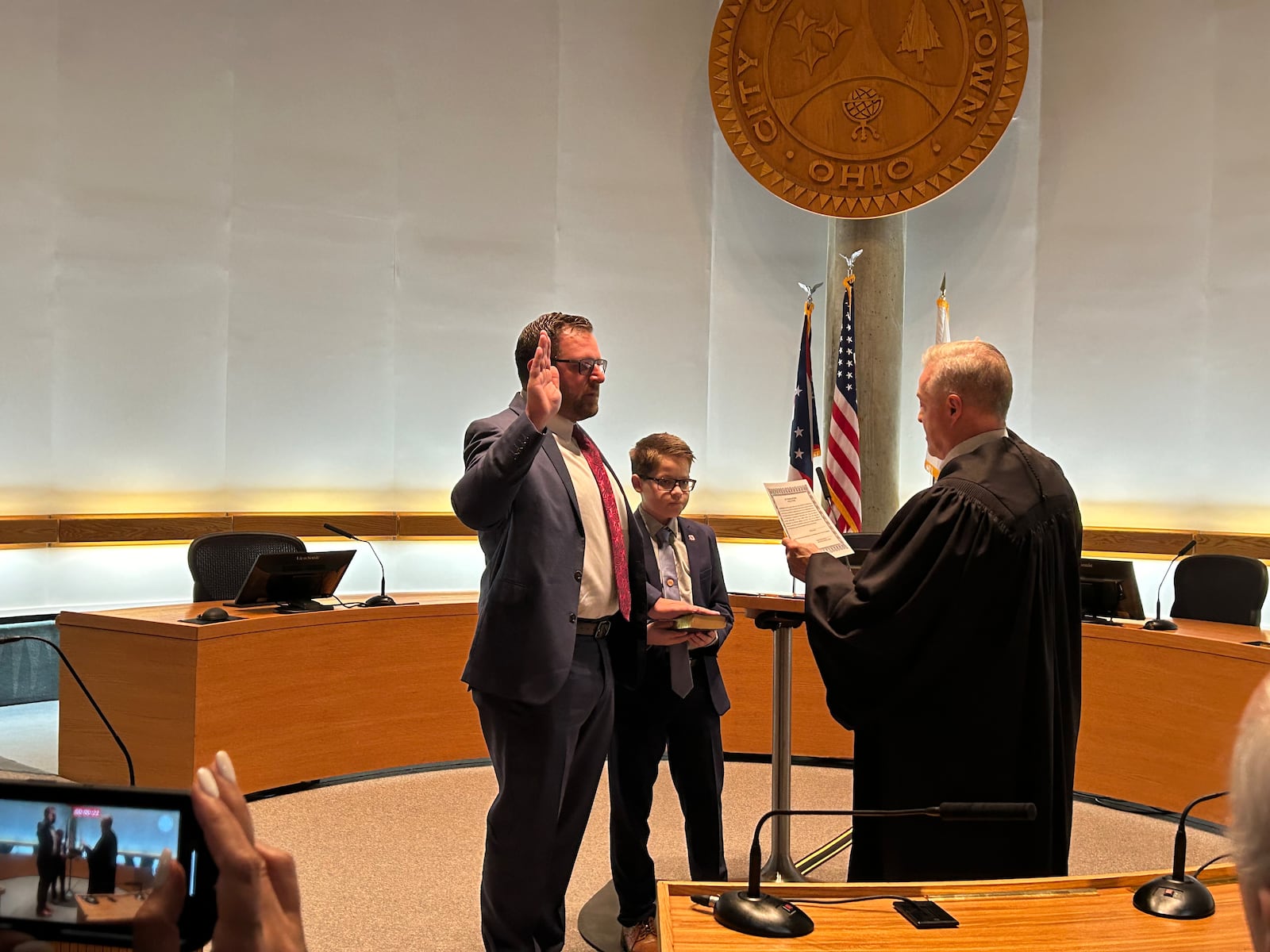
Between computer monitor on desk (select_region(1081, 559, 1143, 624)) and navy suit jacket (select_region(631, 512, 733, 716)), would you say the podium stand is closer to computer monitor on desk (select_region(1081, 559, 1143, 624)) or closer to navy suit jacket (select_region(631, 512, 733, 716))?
navy suit jacket (select_region(631, 512, 733, 716))

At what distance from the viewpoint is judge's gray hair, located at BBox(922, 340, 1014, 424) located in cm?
267

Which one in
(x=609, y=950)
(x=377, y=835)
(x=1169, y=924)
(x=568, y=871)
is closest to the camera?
(x=1169, y=924)

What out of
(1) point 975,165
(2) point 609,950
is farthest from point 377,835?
(1) point 975,165

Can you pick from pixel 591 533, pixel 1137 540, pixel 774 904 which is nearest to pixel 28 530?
pixel 591 533

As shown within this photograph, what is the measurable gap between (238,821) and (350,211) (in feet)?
22.7

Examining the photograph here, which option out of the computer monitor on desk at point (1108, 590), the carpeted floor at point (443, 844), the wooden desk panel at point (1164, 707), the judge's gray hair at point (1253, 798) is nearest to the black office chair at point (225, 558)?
the carpeted floor at point (443, 844)

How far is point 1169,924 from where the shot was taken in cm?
162

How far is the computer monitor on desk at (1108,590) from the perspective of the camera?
4879 millimetres

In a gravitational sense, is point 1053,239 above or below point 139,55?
below

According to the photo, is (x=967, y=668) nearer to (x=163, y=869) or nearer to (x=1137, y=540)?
(x=163, y=869)

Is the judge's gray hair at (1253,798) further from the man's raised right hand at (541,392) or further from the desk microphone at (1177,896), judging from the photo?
the man's raised right hand at (541,392)

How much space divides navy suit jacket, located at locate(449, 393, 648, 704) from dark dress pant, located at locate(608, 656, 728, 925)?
761 millimetres

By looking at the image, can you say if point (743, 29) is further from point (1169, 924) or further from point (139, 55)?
point (1169, 924)

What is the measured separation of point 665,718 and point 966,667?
1189mm
